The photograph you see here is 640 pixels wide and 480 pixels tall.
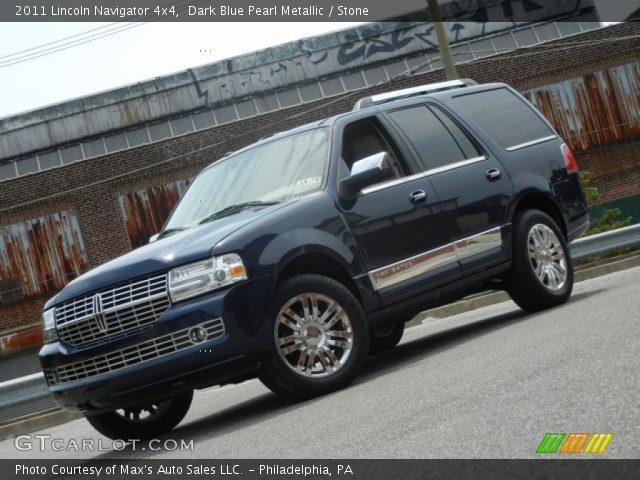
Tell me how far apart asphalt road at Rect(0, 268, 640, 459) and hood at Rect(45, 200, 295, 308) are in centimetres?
106

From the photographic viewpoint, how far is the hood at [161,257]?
6.89 metres

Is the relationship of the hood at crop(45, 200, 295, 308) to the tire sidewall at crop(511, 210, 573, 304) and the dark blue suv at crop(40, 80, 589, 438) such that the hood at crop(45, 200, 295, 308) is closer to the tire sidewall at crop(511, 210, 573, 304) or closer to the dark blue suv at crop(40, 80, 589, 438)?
the dark blue suv at crop(40, 80, 589, 438)

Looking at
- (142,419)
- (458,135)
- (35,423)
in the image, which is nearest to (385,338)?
(458,135)

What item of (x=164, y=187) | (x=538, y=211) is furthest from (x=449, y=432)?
(x=164, y=187)

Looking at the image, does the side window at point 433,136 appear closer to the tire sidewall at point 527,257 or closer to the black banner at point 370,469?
the tire sidewall at point 527,257

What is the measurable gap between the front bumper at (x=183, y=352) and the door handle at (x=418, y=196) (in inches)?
72.3

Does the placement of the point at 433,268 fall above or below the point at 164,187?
below

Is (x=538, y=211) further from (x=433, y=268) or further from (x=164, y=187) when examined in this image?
(x=164, y=187)

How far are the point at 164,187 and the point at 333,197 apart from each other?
25.6 m

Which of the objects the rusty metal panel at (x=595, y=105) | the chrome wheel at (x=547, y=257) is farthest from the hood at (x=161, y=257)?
the rusty metal panel at (x=595, y=105)

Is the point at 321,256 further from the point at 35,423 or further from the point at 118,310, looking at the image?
the point at 35,423

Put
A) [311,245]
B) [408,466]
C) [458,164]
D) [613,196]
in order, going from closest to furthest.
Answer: [408,466] → [311,245] → [458,164] → [613,196]

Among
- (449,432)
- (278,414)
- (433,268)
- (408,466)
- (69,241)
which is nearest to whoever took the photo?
(408,466)

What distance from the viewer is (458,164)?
8992mm
